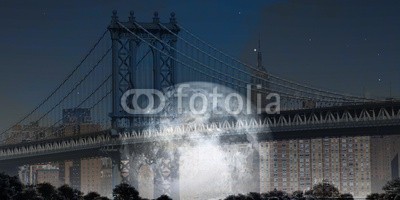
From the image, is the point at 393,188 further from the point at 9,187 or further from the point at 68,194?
the point at 9,187

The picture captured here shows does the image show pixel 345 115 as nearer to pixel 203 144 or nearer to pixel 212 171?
pixel 203 144

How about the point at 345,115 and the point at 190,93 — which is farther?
the point at 190,93

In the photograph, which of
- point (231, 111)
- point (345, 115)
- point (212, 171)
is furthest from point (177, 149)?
point (212, 171)

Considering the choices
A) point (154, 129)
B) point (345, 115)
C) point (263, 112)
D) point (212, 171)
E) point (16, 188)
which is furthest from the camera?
point (212, 171)
